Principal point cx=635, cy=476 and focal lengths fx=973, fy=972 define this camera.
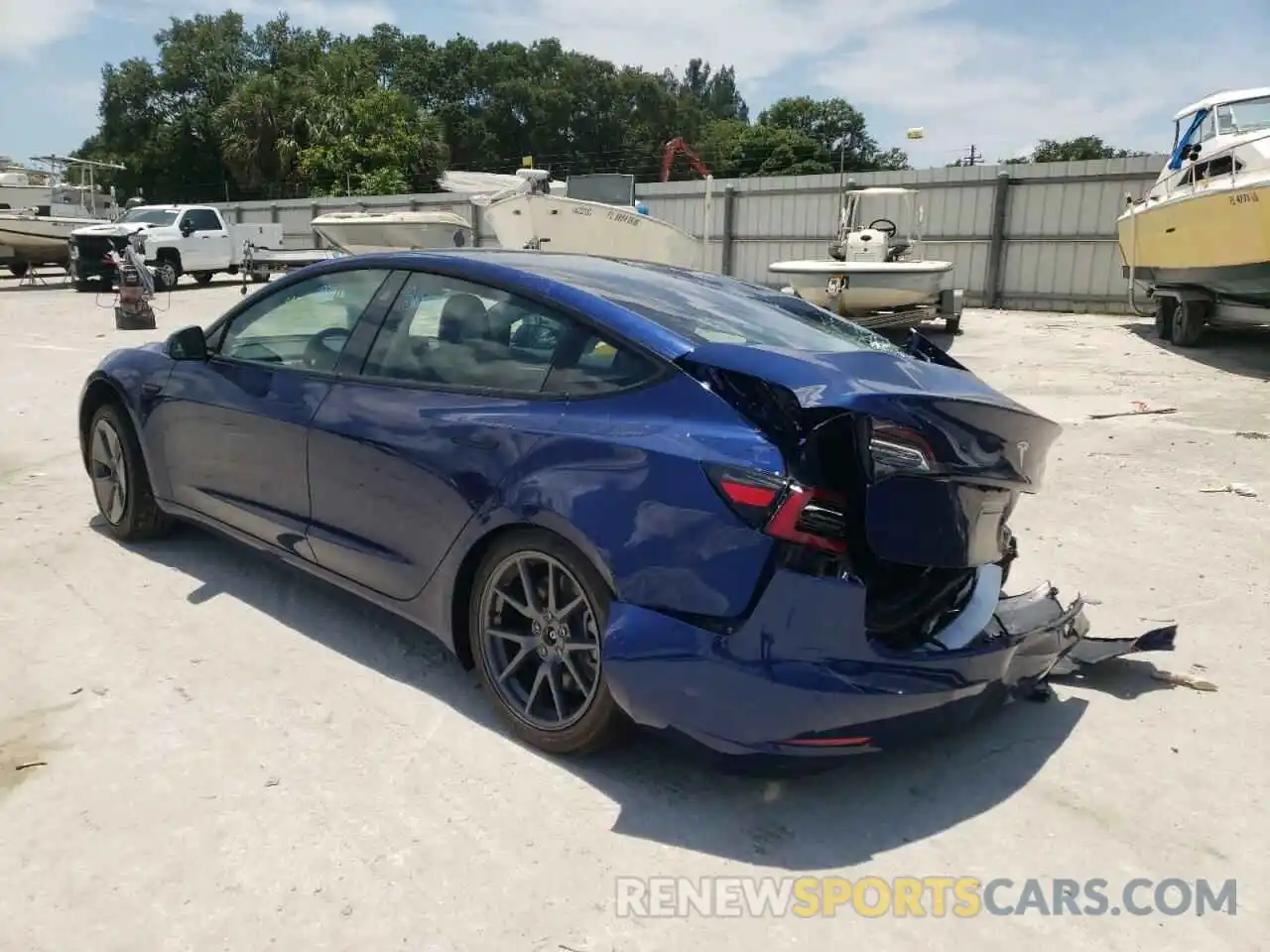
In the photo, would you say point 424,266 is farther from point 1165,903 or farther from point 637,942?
point 1165,903

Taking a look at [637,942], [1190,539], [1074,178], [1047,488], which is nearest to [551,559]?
[637,942]

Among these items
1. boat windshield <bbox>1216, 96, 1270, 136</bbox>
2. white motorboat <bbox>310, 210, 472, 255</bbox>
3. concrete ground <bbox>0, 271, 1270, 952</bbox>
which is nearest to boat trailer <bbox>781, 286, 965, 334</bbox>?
boat windshield <bbox>1216, 96, 1270, 136</bbox>

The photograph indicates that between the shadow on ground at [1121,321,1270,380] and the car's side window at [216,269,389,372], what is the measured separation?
975 centimetres

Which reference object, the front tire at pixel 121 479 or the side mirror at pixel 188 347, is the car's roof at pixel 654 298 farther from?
the front tire at pixel 121 479

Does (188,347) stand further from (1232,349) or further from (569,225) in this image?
(569,225)

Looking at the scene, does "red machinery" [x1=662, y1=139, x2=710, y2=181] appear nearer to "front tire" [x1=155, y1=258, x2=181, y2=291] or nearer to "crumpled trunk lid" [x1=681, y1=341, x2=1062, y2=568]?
"front tire" [x1=155, y1=258, x2=181, y2=291]

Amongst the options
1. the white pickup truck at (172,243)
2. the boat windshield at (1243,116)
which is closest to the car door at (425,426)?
the boat windshield at (1243,116)

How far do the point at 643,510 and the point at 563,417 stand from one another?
439 mm

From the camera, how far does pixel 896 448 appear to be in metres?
2.42

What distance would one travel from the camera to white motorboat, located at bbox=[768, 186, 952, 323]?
43.3 ft

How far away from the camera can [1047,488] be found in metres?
5.88

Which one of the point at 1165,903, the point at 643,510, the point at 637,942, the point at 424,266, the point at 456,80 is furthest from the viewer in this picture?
the point at 456,80

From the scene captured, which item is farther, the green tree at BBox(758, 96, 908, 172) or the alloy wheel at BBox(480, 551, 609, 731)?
the green tree at BBox(758, 96, 908, 172)

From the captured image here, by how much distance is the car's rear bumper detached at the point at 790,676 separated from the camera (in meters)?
2.38
